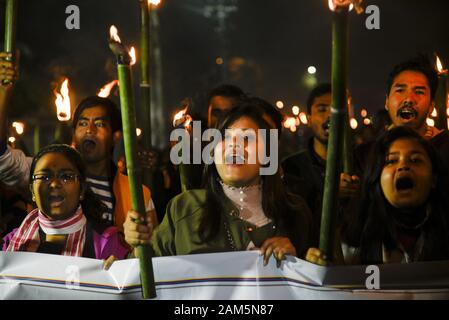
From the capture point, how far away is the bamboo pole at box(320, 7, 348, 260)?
3.18m

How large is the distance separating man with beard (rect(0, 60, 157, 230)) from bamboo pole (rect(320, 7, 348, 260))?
0.89 metres

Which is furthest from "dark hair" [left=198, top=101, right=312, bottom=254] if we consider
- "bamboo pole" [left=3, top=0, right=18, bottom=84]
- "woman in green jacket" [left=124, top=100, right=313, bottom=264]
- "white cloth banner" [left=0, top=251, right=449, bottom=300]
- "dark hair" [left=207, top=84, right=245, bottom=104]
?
"bamboo pole" [left=3, top=0, right=18, bottom=84]

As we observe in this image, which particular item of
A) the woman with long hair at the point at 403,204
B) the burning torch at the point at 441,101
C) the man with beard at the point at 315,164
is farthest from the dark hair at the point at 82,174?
the burning torch at the point at 441,101

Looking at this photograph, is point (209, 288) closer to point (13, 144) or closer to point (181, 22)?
point (13, 144)

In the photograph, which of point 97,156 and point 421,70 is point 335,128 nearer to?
point 421,70

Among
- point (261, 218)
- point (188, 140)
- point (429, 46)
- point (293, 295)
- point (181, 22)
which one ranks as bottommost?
point (293, 295)

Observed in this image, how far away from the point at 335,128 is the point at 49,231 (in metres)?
1.48

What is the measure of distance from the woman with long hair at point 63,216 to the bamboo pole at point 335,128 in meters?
1.01

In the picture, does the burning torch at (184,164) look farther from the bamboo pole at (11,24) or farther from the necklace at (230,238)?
the bamboo pole at (11,24)

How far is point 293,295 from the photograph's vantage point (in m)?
3.57

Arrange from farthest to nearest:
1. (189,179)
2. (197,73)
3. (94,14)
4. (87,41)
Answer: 1. (197,73)
2. (87,41)
3. (94,14)
4. (189,179)

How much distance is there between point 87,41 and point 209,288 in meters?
2.10

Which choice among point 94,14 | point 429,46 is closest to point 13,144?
point 94,14

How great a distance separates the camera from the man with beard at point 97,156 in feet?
12.4
